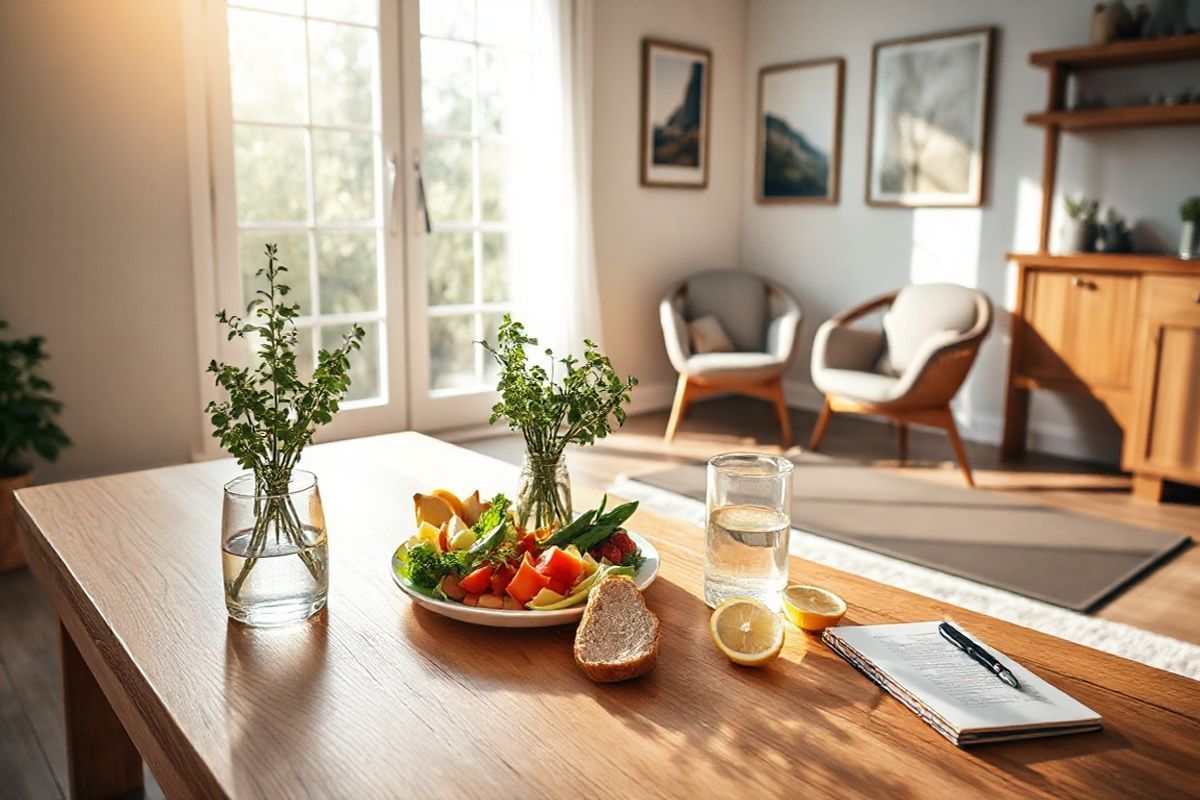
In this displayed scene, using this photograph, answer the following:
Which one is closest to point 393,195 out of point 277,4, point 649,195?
point 277,4

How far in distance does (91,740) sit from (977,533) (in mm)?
2750

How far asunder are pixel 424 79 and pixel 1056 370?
3065 millimetres

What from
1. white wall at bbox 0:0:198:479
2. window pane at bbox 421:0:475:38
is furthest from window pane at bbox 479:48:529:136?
white wall at bbox 0:0:198:479

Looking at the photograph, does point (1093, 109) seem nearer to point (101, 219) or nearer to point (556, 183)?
point (556, 183)

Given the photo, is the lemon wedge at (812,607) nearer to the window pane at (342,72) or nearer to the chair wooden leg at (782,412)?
the chair wooden leg at (782,412)

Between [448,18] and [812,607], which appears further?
[448,18]

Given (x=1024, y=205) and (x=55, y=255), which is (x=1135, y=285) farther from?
(x=55, y=255)

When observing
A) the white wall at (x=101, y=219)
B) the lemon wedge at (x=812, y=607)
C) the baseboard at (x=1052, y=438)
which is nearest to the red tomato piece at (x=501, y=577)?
the lemon wedge at (x=812, y=607)

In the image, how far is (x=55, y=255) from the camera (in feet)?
11.5

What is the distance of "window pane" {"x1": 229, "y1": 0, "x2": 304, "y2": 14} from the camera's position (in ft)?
12.7

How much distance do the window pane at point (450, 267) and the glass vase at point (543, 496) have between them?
129 inches

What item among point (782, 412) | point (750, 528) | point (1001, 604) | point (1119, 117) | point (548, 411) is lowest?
point (1001, 604)

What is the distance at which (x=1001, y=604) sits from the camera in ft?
9.06

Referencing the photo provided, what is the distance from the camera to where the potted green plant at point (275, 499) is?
1198 millimetres
